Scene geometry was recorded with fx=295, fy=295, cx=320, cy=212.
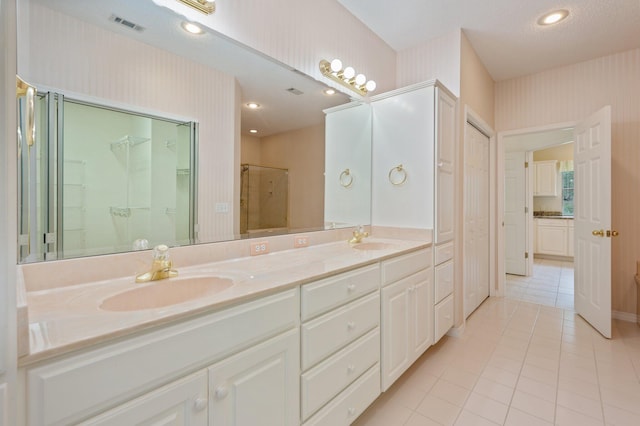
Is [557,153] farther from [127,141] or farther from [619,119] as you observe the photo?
[127,141]

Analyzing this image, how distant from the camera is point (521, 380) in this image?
1943 millimetres

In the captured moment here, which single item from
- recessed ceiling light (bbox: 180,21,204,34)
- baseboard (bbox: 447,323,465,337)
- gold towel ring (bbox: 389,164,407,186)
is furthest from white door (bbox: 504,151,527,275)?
recessed ceiling light (bbox: 180,21,204,34)

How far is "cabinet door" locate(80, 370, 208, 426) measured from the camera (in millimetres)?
702

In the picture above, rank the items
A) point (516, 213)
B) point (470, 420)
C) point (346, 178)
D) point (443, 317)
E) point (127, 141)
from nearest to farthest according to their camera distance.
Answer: point (127, 141) → point (470, 420) → point (443, 317) → point (346, 178) → point (516, 213)

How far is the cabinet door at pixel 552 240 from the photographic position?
18.5 ft

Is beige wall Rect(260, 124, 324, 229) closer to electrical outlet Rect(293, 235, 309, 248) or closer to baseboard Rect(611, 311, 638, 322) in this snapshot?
electrical outlet Rect(293, 235, 309, 248)

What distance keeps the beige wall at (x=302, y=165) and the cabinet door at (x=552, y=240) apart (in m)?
5.72

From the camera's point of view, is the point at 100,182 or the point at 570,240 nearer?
the point at 100,182

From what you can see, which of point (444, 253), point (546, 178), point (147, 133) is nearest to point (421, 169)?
point (444, 253)

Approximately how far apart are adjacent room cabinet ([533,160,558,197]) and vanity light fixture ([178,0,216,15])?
6.90m

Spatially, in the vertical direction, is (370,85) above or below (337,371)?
above

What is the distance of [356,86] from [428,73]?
83 centimetres

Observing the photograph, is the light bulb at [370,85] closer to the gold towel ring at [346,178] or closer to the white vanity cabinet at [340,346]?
the gold towel ring at [346,178]

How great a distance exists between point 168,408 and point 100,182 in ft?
2.83
